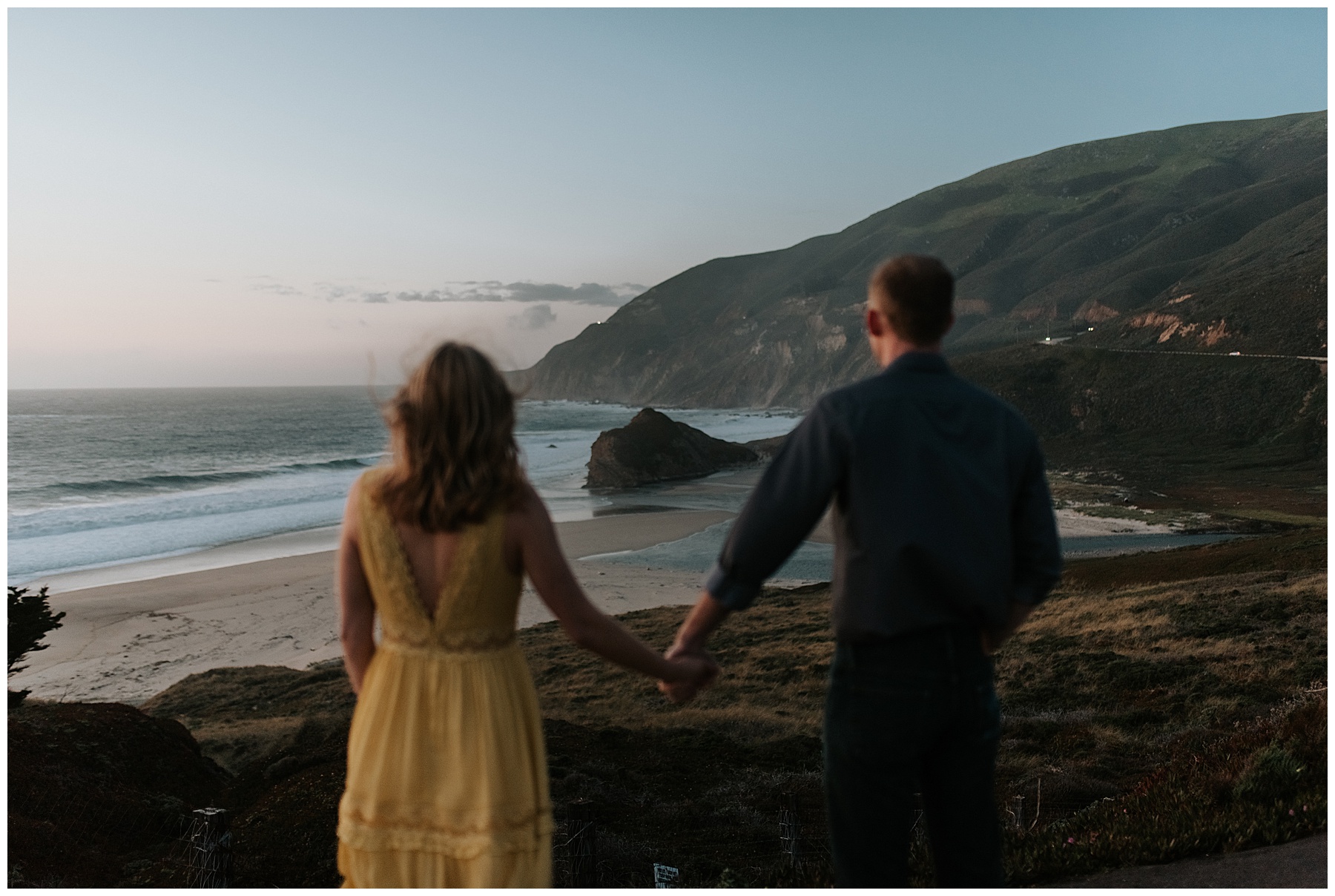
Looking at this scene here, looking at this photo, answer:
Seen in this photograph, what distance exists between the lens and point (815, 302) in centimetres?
18175

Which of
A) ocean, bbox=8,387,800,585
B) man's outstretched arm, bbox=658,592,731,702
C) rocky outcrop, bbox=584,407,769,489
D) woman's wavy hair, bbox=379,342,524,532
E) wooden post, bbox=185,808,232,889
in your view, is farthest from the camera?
rocky outcrop, bbox=584,407,769,489

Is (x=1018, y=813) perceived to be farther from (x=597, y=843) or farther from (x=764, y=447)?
(x=764, y=447)

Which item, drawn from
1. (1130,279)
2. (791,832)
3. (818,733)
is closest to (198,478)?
(818,733)

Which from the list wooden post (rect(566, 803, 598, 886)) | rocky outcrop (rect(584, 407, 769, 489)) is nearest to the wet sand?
wooden post (rect(566, 803, 598, 886))

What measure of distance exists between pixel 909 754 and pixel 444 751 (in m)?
1.23

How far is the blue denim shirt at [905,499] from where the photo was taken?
2.23 m

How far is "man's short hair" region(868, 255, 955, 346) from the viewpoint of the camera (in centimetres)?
231

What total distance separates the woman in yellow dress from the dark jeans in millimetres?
564

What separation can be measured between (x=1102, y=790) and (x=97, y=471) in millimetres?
70220

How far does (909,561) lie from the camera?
7.31 ft

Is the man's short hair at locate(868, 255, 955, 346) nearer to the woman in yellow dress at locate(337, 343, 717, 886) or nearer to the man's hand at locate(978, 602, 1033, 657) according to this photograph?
the man's hand at locate(978, 602, 1033, 657)

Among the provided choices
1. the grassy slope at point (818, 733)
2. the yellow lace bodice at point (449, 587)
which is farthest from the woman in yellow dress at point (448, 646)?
A: the grassy slope at point (818, 733)

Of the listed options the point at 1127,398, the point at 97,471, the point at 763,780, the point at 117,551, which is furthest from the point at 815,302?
the point at 763,780

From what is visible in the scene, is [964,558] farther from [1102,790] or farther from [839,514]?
[1102,790]
